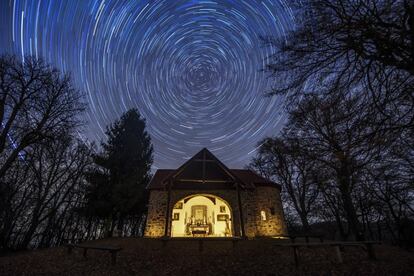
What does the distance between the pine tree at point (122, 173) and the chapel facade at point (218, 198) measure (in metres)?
2.22

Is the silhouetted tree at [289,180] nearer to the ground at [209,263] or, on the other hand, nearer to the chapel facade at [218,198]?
the chapel facade at [218,198]

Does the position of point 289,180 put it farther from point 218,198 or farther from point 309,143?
point 309,143

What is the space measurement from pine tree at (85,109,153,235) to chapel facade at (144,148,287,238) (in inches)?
87.4

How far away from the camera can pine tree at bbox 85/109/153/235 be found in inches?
589

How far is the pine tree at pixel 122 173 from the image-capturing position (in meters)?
15.0

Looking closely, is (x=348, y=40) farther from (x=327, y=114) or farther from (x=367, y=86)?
(x=327, y=114)

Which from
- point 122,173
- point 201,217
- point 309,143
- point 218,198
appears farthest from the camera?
point 201,217

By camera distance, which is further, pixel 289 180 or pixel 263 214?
pixel 289 180

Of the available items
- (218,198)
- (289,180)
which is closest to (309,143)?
(218,198)

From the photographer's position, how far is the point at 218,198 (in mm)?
14180

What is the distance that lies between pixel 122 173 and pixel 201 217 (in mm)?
8228

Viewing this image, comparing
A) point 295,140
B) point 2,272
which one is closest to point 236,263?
point 295,140

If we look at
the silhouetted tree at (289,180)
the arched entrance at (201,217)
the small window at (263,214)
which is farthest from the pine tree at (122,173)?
the silhouetted tree at (289,180)

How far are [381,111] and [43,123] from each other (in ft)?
40.6
